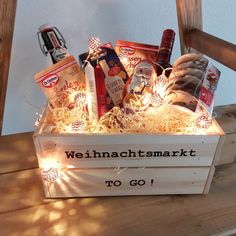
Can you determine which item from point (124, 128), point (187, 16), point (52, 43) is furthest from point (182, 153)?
point (187, 16)

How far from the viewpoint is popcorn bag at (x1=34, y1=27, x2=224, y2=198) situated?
1.77 feet

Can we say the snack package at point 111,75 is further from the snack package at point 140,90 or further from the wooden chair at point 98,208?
the wooden chair at point 98,208

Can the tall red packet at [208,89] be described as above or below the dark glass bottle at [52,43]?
below

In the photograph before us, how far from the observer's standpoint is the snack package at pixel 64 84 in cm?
58

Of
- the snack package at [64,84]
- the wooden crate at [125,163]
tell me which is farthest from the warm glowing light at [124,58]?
the wooden crate at [125,163]

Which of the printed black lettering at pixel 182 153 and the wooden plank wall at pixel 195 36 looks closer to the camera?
the printed black lettering at pixel 182 153

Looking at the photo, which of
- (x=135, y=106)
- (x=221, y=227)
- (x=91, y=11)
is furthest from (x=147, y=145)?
(x=91, y=11)

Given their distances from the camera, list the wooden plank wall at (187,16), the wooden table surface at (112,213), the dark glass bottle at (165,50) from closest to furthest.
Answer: the wooden table surface at (112,213), the dark glass bottle at (165,50), the wooden plank wall at (187,16)

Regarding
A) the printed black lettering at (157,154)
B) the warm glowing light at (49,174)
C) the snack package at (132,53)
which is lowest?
the warm glowing light at (49,174)

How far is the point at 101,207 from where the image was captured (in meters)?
0.58

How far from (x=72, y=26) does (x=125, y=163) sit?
1.71ft

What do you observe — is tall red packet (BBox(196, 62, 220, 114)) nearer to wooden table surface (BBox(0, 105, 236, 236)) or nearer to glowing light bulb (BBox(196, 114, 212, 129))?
glowing light bulb (BBox(196, 114, 212, 129))

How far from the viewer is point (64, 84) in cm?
60

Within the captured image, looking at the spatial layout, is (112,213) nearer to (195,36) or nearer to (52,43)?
(52,43)
